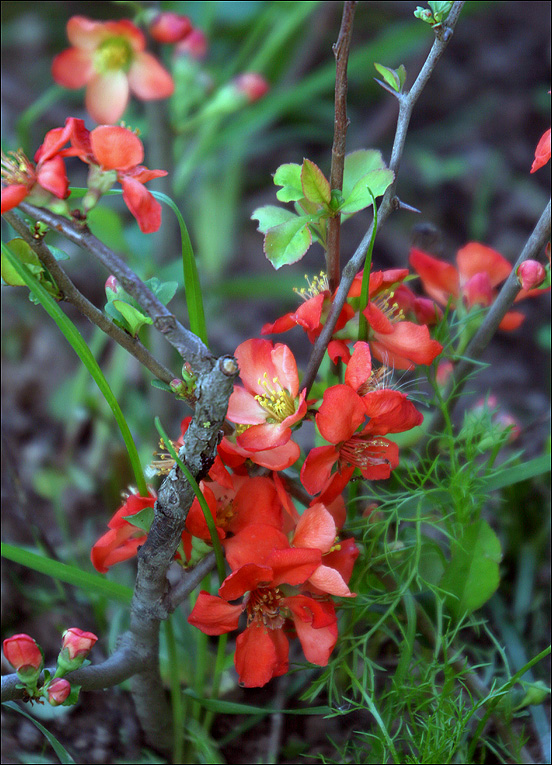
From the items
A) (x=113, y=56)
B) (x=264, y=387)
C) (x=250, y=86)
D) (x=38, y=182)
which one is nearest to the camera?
(x=38, y=182)

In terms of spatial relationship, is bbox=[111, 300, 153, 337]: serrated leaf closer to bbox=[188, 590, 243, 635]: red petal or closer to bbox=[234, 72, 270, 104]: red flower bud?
bbox=[188, 590, 243, 635]: red petal

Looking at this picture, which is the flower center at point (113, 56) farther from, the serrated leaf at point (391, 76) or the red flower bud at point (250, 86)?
the serrated leaf at point (391, 76)

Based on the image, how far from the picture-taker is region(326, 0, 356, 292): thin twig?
44cm

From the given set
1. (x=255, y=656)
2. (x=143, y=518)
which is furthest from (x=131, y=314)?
(x=255, y=656)

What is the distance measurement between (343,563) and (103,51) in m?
0.71

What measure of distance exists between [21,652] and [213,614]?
131 mm

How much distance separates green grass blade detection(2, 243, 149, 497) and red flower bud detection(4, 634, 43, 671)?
13cm

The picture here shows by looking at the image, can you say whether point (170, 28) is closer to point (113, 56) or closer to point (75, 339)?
point (113, 56)

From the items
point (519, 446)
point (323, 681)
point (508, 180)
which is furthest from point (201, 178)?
point (323, 681)

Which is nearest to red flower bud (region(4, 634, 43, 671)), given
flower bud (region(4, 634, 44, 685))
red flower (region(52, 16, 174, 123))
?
flower bud (region(4, 634, 44, 685))

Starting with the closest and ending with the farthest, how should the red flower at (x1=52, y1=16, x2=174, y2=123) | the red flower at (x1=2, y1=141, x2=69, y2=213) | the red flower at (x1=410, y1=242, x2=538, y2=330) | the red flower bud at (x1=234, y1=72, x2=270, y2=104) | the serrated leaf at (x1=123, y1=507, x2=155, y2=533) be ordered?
the red flower at (x1=2, y1=141, x2=69, y2=213)
the serrated leaf at (x1=123, y1=507, x2=155, y2=533)
the red flower at (x1=410, y1=242, x2=538, y2=330)
the red flower at (x1=52, y1=16, x2=174, y2=123)
the red flower bud at (x1=234, y1=72, x2=270, y2=104)

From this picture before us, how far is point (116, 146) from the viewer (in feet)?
1.38

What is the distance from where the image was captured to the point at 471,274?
653mm

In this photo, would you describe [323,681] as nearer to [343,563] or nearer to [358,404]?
[343,563]
